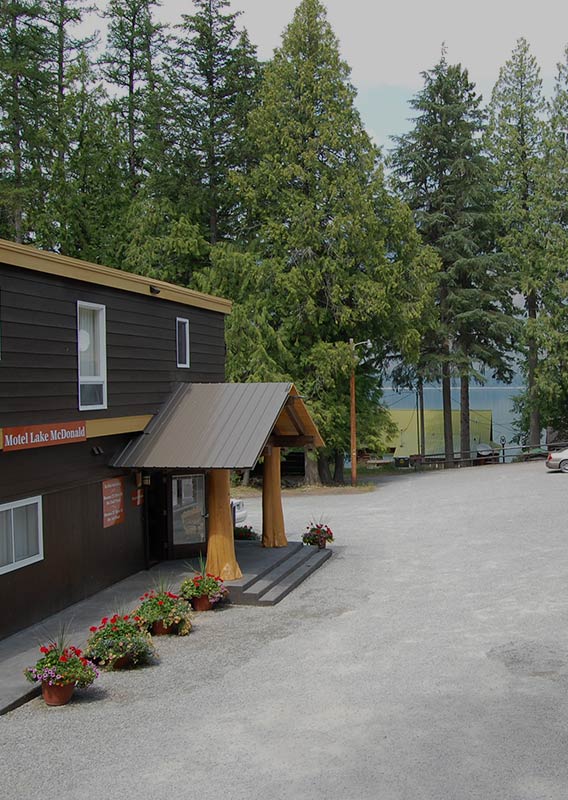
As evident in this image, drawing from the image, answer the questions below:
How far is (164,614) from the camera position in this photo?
11.3m

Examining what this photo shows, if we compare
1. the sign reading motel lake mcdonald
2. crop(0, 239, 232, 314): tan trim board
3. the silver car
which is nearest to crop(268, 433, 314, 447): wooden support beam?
crop(0, 239, 232, 314): tan trim board

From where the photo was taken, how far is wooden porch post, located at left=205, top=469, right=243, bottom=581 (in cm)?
1373

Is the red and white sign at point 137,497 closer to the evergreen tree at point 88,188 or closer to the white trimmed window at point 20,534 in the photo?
the white trimmed window at point 20,534

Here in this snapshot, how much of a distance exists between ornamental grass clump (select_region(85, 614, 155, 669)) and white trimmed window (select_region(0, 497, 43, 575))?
62.5 inches

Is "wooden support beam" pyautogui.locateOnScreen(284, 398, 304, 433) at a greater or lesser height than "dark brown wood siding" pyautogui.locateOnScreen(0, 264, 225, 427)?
lesser

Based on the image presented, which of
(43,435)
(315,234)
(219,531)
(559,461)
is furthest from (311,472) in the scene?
(43,435)

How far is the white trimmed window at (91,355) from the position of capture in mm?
12508

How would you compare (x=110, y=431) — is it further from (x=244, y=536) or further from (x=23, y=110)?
(x=23, y=110)

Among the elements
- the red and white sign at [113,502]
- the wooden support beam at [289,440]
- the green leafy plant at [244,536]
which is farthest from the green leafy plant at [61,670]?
the green leafy plant at [244,536]

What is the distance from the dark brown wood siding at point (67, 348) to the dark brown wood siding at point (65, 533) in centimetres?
66

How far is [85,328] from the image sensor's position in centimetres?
1272

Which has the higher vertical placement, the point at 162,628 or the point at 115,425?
the point at 115,425

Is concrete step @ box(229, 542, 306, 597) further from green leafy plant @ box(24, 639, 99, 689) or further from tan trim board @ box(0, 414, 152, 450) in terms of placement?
green leafy plant @ box(24, 639, 99, 689)

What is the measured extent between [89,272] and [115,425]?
2566 mm
